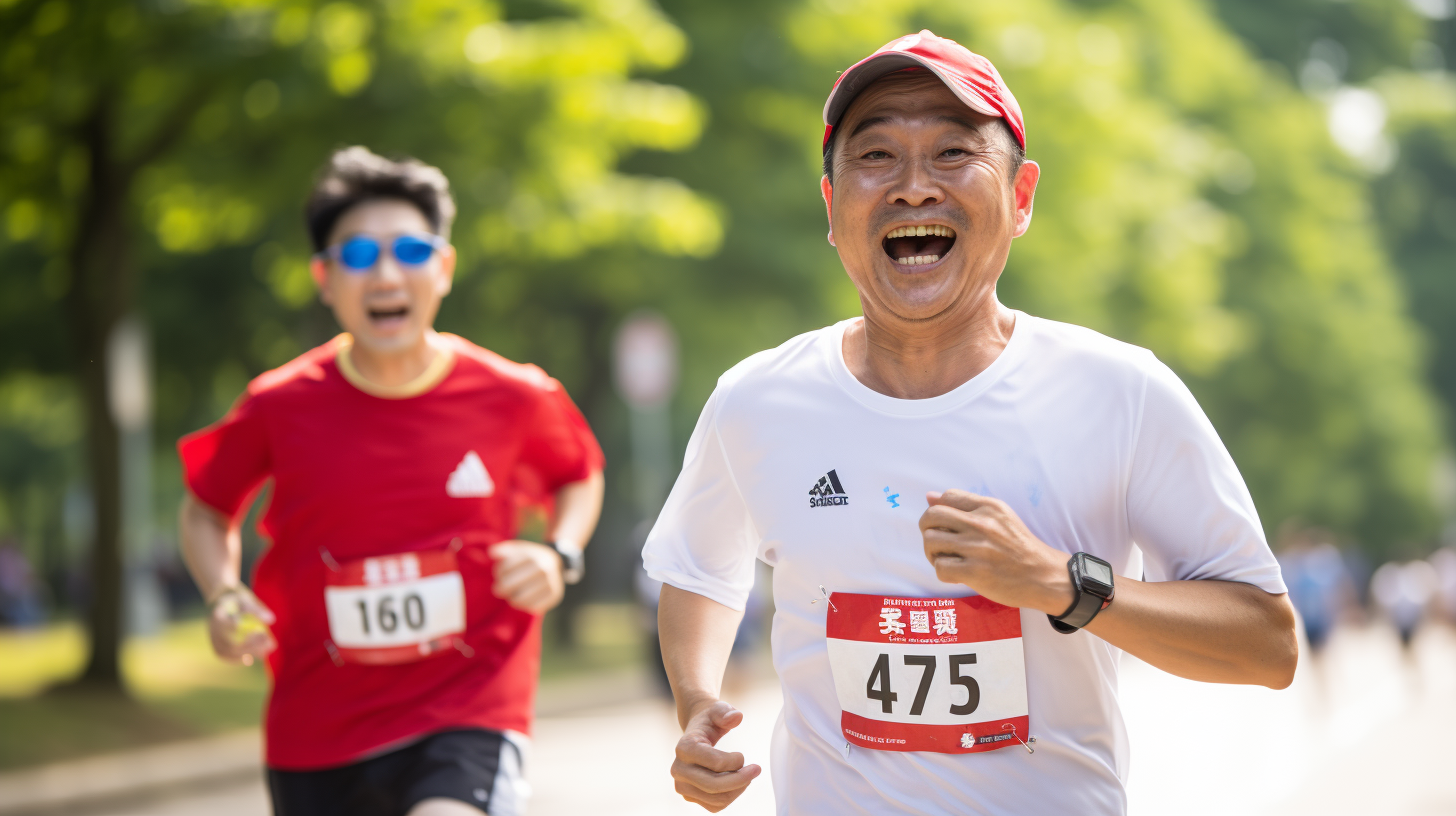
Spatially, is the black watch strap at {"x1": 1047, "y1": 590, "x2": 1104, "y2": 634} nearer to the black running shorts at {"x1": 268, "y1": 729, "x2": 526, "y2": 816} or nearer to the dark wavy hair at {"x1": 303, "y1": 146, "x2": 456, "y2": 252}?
the black running shorts at {"x1": 268, "y1": 729, "x2": 526, "y2": 816}

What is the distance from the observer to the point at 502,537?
4500 mm

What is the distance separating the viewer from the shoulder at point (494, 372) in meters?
4.62

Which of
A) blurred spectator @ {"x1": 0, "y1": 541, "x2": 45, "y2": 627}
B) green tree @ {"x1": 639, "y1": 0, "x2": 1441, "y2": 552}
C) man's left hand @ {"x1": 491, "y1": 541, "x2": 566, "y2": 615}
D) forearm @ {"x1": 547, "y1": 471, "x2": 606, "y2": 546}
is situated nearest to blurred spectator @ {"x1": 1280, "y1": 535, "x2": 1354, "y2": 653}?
green tree @ {"x1": 639, "y1": 0, "x2": 1441, "y2": 552}

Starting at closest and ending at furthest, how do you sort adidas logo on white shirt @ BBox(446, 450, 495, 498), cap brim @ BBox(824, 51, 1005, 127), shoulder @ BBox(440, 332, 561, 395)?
cap brim @ BBox(824, 51, 1005, 127)
adidas logo on white shirt @ BBox(446, 450, 495, 498)
shoulder @ BBox(440, 332, 561, 395)

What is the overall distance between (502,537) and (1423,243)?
47.0 meters

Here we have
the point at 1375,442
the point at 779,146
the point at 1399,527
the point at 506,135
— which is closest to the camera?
the point at 506,135

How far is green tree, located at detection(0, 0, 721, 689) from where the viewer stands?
10.3m

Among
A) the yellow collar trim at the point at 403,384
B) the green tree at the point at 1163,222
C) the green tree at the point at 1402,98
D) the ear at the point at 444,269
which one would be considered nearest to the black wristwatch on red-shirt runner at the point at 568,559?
the yellow collar trim at the point at 403,384

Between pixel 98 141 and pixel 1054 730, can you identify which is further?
pixel 98 141

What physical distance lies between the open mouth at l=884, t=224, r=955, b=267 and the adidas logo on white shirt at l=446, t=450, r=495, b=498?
2.02 meters

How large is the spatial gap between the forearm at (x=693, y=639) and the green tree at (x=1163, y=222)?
13.8 meters

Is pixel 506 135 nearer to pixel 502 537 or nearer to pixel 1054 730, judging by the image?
pixel 502 537

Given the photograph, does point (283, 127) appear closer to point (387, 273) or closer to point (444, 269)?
point (444, 269)

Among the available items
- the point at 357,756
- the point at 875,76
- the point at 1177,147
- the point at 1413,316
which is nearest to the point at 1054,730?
the point at 875,76
